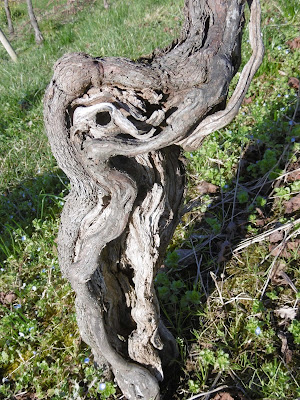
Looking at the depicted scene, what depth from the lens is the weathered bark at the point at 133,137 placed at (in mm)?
1312

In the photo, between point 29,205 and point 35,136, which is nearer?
point 29,205

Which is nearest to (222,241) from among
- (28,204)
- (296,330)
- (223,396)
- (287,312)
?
(287,312)

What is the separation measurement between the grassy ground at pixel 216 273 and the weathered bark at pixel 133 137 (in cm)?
59

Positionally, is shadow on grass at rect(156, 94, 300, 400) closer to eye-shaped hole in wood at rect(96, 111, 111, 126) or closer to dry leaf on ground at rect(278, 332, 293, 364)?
dry leaf on ground at rect(278, 332, 293, 364)

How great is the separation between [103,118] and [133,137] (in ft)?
0.46

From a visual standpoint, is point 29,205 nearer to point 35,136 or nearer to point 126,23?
point 35,136

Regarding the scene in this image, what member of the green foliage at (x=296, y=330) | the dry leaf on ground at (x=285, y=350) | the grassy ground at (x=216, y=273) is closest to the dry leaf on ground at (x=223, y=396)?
the grassy ground at (x=216, y=273)

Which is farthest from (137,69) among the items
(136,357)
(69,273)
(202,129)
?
(136,357)

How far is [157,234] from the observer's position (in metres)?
1.70

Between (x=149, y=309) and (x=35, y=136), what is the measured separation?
3652mm

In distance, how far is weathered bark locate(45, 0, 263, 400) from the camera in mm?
1312

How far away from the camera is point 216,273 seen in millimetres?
2578

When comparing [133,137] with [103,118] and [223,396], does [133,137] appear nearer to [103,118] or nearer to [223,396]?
[103,118]

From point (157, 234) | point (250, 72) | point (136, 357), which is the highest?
point (250, 72)
